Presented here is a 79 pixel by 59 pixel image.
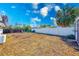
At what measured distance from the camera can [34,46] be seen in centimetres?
281

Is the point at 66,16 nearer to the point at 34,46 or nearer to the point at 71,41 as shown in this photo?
the point at 71,41

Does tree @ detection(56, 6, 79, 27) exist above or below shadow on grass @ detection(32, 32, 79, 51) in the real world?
above

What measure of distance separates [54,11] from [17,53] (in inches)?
27.4

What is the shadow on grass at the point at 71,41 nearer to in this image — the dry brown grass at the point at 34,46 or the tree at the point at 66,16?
the dry brown grass at the point at 34,46

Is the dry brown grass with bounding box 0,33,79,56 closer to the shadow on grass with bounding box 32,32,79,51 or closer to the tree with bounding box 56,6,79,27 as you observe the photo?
the shadow on grass with bounding box 32,32,79,51

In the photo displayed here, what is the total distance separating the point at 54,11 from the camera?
2.82m

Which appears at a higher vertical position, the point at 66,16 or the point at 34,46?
the point at 66,16

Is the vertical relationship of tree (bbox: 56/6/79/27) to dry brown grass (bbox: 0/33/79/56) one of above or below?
above

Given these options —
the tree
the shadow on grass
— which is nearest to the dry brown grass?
the shadow on grass

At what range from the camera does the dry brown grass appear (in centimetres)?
279

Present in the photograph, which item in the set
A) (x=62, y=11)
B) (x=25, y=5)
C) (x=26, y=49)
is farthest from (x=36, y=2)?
(x=26, y=49)

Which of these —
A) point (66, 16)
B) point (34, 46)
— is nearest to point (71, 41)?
point (66, 16)

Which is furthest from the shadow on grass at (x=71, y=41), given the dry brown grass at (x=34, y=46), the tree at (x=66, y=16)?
the tree at (x=66, y=16)

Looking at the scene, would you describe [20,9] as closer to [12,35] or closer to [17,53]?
[12,35]
